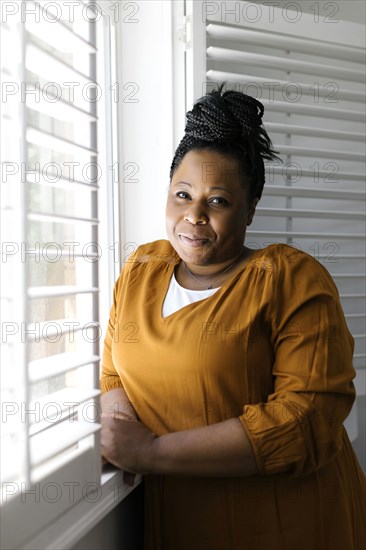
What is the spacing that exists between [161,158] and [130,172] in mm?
84

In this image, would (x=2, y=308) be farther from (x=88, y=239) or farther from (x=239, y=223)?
(x=239, y=223)

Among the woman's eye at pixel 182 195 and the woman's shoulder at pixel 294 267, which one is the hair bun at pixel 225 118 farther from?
the woman's shoulder at pixel 294 267

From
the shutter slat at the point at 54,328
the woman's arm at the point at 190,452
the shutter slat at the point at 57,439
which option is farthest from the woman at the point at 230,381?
the shutter slat at the point at 54,328

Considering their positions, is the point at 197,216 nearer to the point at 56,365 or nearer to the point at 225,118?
the point at 225,118

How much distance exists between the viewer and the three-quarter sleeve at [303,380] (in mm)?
1123

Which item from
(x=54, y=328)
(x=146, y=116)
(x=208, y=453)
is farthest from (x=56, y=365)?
(x=146, y=116)

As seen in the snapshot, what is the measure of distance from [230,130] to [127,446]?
66cm

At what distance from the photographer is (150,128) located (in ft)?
4.93

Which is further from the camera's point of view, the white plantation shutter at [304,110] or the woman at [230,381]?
the white plantation shutter at [304,110]

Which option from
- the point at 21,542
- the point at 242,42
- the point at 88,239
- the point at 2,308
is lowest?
the point at 21,542

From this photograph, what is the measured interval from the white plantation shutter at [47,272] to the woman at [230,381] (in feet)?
0.47

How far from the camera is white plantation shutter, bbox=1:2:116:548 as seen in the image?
0.82 m

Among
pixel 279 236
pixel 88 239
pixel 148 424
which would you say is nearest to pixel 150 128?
pixel 279 236

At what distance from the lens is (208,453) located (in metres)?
1.12
